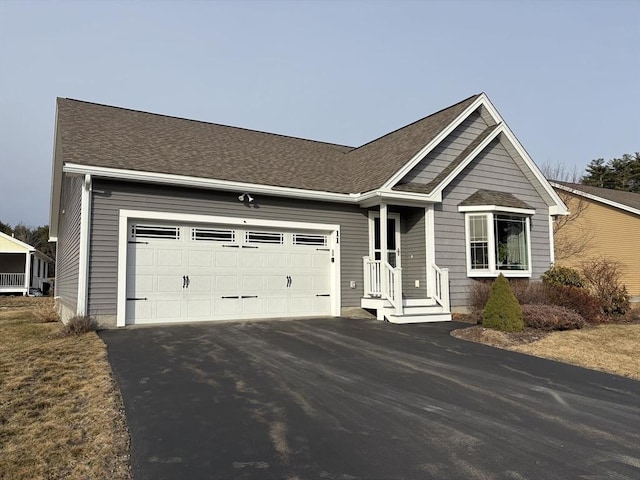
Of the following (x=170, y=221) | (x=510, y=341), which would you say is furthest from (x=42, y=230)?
(x=510, y=341)

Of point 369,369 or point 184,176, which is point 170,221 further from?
point 369,369

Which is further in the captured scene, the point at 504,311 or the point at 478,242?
the point at 478,242

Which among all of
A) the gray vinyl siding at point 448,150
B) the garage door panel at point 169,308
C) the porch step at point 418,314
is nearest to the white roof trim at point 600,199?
the gray vinyl siding at point 448,150

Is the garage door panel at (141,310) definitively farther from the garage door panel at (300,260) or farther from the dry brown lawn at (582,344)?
the dry brown lawn at (582,344)

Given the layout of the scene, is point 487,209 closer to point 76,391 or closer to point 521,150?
point 521,150

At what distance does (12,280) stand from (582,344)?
→ 1479 inches

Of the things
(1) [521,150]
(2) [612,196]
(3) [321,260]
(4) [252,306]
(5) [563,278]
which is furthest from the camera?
(2) [612,196]

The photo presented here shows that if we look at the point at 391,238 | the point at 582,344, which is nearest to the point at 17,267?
the point at 391,238

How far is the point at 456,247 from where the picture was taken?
43.2 ft

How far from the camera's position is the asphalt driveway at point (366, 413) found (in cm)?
345

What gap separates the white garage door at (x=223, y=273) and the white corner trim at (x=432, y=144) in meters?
2.44

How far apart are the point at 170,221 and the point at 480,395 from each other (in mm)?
7899

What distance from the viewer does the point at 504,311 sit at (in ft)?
31.2

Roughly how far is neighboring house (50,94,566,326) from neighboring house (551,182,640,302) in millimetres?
9403
